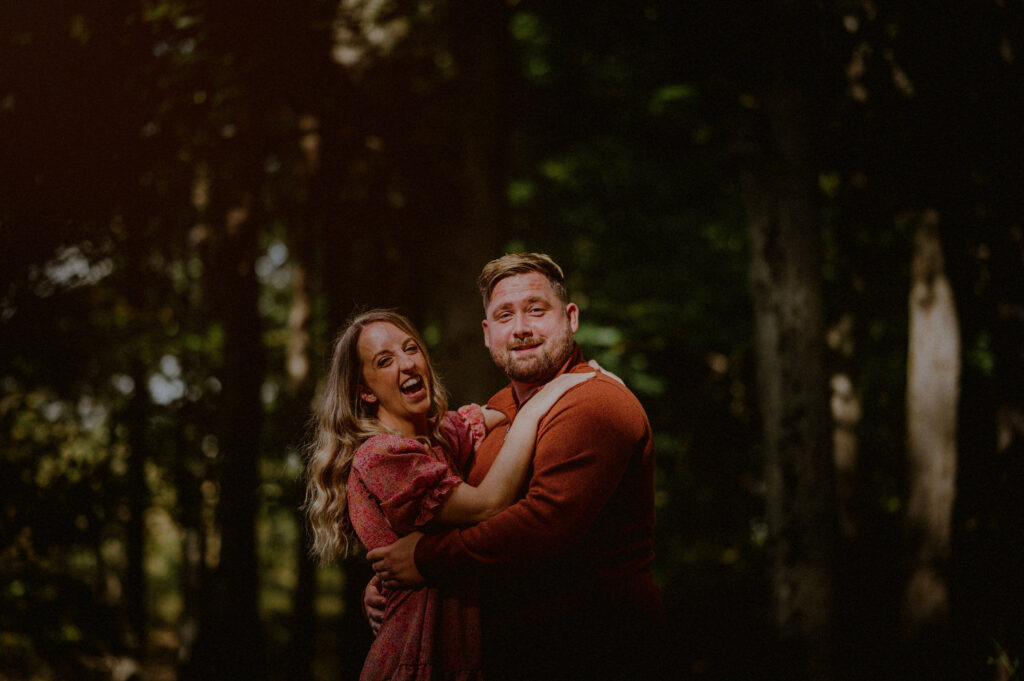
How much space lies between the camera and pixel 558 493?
267 cm

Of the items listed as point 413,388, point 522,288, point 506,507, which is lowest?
point 506,507

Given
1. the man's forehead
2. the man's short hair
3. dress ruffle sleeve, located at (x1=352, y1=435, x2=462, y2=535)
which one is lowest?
dress ruffle sleeve, located at (x1=352, y1=435, x2=462, y2=535)

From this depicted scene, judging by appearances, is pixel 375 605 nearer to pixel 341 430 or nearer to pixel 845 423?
pixel 341 430

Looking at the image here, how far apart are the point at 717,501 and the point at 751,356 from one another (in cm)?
244

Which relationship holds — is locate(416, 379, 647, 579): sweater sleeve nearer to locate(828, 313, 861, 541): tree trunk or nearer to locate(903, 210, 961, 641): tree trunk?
locate(903, 210, 961, 641): tree trunk

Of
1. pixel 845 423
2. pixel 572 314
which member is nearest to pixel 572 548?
pixel 572 314

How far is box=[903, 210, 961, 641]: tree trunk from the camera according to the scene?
7.30m

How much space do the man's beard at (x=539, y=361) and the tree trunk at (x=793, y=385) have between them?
294cm

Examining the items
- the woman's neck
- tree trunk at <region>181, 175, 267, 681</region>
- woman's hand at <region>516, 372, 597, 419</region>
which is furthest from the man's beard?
tree trunk at <region>181, 175, 267, 681</region>

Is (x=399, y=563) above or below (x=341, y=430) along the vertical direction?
below

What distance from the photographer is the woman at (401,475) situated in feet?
9.13

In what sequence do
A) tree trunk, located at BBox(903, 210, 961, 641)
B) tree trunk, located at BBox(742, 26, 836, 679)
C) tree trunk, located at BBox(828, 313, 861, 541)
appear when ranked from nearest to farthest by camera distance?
tree trunk, located at BBox(742, 26, 836, 679) < tree trunk, located at BBox(903, 210, 961, 641) < tree trunk, located at BBox(828, 313, 861, 541)

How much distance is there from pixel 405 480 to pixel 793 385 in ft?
11.6

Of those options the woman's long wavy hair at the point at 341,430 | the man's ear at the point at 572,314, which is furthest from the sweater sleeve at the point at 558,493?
the woman's long wavy hair at the point at 341,430
